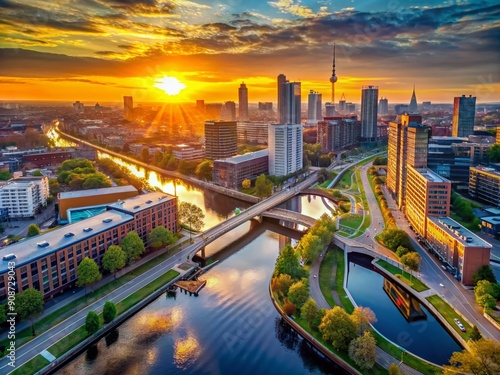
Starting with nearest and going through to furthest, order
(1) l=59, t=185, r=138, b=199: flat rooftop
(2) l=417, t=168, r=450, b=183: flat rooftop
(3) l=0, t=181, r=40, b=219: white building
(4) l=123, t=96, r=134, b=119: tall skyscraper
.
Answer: (2) l=417, t=168, r=450, b=183: flat rooftop
(1) l=59, t=185, r=138, b=199: flat rooftop
(3) l=0, t=181, r=40, b=219: white building
(4) l=123, t=96, r=134, b=119: tall skyscraper

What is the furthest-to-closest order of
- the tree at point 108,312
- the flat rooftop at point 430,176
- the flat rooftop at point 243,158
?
the flat rooftop at point 243,158 → the flat rooftop at point 430,176 → the tree at point 108,312

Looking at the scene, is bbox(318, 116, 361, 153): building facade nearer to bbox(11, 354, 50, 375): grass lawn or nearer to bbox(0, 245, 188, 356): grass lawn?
bbox(0, 245, 188, 356): grass lawn

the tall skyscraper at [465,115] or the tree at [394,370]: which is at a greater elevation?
the tall skyscraper at [465,115]

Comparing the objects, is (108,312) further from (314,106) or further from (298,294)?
(314,106)

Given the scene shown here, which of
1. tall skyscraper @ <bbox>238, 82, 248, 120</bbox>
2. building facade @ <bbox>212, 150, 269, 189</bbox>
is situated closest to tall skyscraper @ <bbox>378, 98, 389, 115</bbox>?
tall skyscraper @ <bbox>238, 82, 248, 120</bbox>

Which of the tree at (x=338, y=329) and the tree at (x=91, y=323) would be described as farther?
the tree at (x=91, y=323)

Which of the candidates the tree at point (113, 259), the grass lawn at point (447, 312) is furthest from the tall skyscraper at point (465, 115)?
the tree at point (113, 259)

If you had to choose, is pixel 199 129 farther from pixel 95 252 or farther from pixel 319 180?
pixel 95 252

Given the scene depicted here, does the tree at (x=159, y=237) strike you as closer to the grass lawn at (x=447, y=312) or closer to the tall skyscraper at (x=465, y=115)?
the grass lawn at (x=447, y=312)
